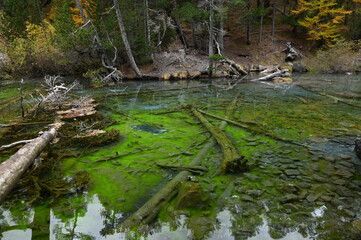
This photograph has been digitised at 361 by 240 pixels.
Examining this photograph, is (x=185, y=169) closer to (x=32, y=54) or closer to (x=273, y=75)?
(x=273, y=75)

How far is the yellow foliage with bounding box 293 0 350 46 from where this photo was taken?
26219 mm

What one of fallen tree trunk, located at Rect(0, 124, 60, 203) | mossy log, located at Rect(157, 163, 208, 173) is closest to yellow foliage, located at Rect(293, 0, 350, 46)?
mossy log, located at Rect(157, 163, 208, 173)

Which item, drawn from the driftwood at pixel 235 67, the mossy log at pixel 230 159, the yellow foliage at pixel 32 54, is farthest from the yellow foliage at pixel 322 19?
the mossy log at pixel 230 159

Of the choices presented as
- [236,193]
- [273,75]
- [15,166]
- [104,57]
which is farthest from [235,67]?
[15,166]

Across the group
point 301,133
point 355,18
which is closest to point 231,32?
point 355,18

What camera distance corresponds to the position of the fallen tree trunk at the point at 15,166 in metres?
3.19

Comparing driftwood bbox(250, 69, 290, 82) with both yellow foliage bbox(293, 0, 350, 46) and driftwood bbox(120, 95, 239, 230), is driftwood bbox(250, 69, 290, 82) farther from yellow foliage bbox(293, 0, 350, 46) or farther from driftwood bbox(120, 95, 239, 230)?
driftwood bbox(120, 95, 239, 230)

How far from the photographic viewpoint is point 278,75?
20.6 metres

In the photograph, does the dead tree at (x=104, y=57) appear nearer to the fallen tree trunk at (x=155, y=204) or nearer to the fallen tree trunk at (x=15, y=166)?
the fallen tree trunk at (x=15, y=166)

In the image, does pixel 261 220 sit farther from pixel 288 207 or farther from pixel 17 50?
pixel 17 50

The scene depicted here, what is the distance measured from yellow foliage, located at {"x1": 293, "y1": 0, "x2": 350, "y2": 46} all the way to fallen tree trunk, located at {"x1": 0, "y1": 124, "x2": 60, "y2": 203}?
29770 millimetres

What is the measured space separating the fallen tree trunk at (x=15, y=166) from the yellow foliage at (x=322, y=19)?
97.7 feet

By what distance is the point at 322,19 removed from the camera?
27.0 meters

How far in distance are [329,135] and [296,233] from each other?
430 centimetres
